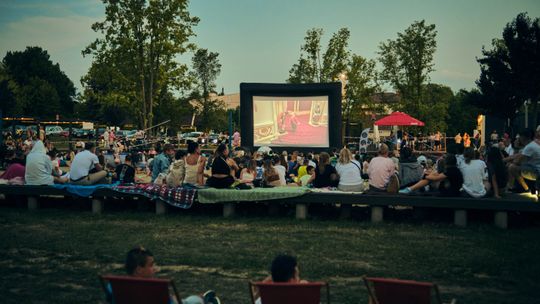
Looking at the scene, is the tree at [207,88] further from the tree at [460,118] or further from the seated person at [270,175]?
the seated person at [270,175]

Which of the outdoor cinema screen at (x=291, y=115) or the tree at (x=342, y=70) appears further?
the tree at (x=342, y=70)

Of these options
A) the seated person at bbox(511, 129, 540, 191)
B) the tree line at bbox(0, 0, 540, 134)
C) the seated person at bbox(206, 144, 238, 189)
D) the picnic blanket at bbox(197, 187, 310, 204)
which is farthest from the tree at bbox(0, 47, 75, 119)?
the seated person at bbox(511, 129, 540, 191)

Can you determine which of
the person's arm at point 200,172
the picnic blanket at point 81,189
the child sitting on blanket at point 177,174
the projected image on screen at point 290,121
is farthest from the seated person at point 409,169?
the projected image on screen at point 290,121

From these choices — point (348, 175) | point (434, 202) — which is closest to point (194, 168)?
point (348, 175)

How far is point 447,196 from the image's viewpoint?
993cm

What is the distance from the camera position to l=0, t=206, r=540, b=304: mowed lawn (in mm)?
6012

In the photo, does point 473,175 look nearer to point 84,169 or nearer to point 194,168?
point 194,168

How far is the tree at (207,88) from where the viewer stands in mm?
70938

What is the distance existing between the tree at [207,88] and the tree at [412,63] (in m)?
27.5

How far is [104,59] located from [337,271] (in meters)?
33.6

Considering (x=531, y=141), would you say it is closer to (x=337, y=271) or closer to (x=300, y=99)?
(x=337, y=271)

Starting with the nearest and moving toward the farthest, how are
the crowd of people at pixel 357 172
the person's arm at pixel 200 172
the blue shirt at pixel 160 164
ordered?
the crowd of people at pixel 357 172 < the person's arm at pixel 200 172 < the blue shirt at pixel 160 164

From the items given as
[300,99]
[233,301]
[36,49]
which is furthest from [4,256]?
[36,49]

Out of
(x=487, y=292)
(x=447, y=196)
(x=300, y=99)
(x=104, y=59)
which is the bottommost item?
(x=487, y=292)
